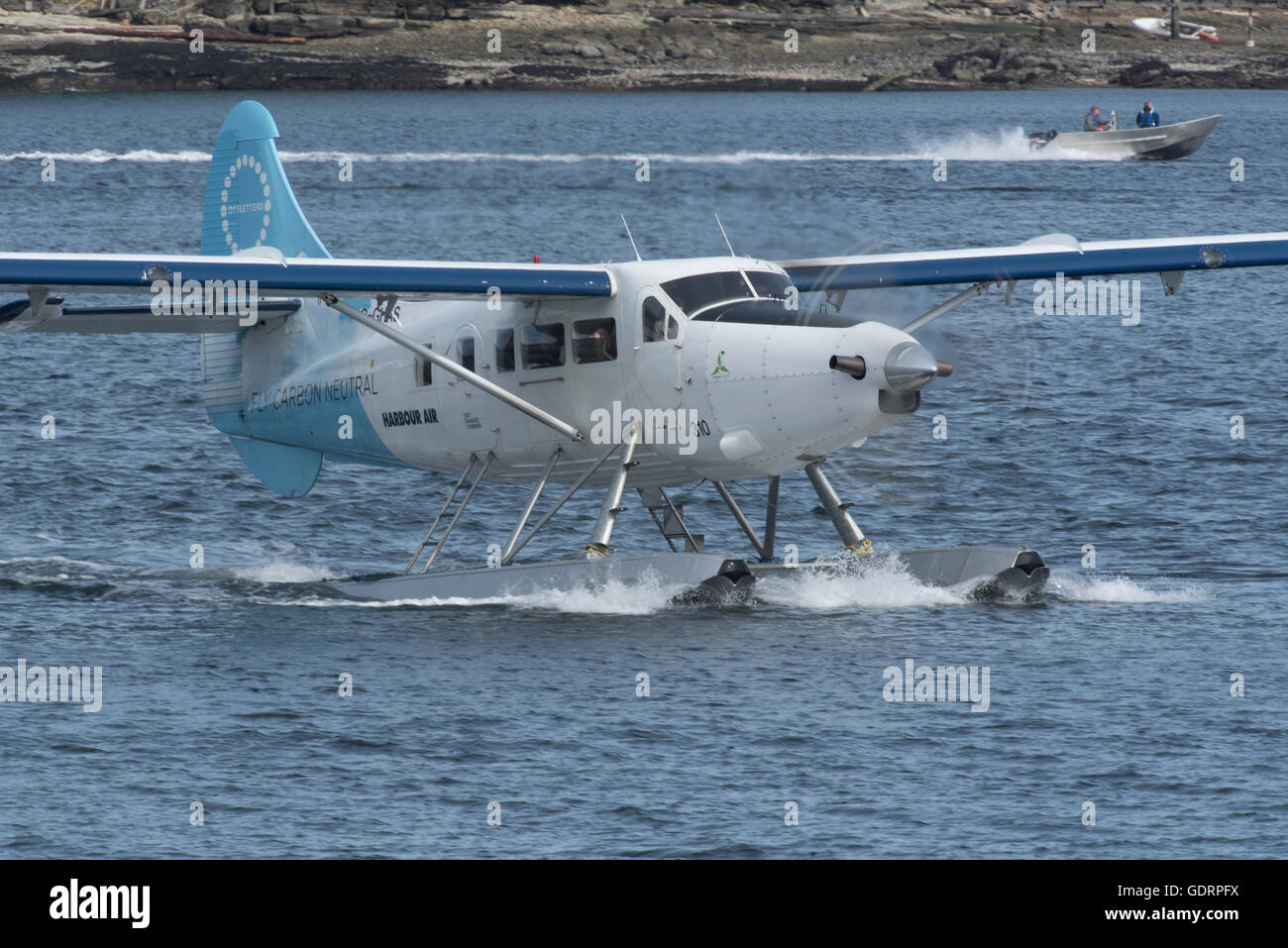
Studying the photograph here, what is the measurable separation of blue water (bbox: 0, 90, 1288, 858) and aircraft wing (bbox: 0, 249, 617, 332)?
219 centimetres

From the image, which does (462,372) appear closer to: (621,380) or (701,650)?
(621,380)

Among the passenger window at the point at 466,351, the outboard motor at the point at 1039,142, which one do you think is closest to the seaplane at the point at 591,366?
the passenger window at the point at 466,351

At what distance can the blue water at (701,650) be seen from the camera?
13.4 m

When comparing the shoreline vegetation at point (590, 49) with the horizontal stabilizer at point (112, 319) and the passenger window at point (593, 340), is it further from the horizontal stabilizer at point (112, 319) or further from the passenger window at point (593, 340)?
the passenger window at point (593, 340)

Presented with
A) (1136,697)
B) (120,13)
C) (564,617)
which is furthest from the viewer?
(120,13)

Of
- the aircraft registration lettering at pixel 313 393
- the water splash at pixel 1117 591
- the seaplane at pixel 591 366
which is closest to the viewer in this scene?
the seaplane at pixel 591 366

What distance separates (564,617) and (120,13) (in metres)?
126

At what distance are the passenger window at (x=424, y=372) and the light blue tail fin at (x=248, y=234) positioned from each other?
226 cm

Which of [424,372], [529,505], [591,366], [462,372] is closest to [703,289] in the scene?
[591,366]

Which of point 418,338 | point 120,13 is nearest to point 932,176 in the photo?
point 418,338

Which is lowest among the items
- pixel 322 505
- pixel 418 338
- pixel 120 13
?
pixel 322 505

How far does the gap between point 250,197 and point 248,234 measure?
18.2 inches
